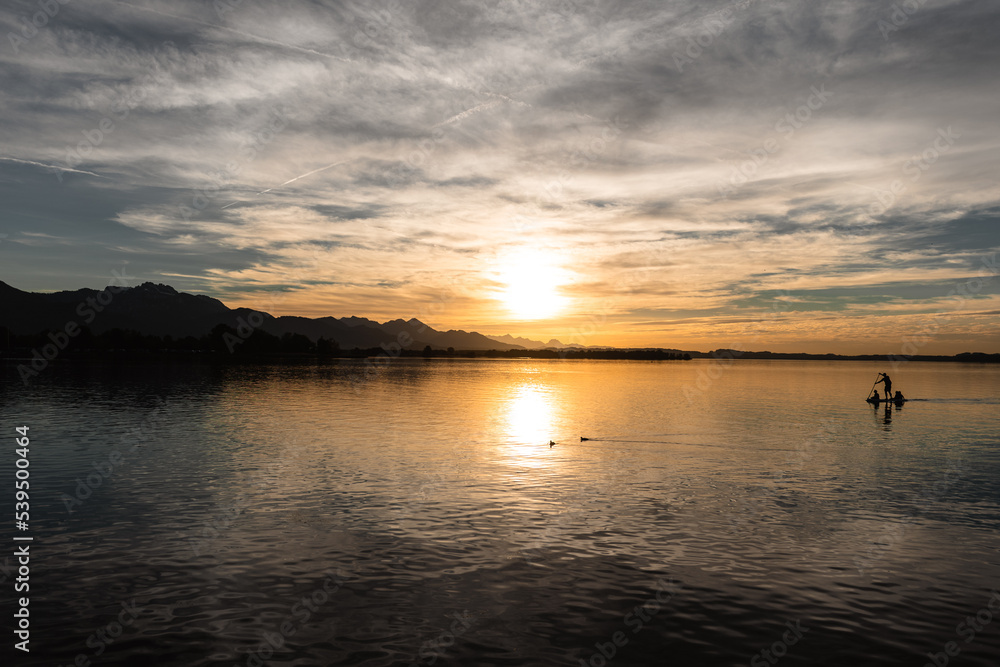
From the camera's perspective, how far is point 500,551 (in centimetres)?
2433

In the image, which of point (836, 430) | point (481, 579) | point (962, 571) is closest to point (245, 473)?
point (481, 579)

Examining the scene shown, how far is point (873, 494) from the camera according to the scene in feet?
120

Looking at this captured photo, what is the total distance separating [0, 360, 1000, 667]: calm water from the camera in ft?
54.9

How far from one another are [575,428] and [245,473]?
41.3 m
